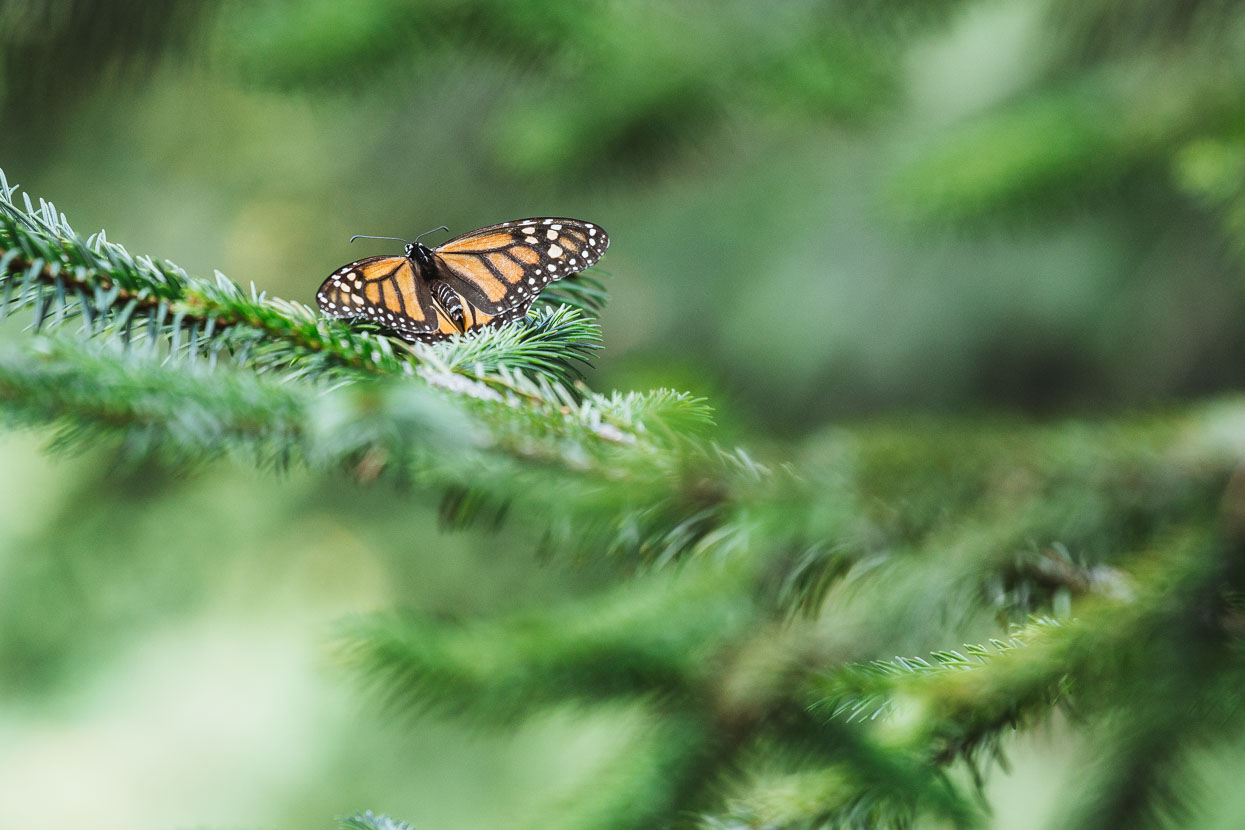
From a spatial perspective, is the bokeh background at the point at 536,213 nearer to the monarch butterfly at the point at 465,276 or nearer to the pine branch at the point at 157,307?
the monarch butterfly at the point at 465,276

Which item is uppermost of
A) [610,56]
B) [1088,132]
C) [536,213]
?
[536,213]

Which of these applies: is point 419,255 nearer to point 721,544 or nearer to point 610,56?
point 610,56

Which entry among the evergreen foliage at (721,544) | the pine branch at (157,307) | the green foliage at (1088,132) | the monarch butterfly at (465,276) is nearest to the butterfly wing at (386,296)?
the monarch butterfly at (465,276)

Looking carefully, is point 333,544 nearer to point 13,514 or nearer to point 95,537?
point 95,537

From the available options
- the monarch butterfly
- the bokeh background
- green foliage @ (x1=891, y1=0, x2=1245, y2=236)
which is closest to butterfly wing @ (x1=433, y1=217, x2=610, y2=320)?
the monarch butterfly

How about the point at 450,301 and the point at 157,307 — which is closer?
the point at 157,307

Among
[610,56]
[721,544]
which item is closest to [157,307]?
[721,544]

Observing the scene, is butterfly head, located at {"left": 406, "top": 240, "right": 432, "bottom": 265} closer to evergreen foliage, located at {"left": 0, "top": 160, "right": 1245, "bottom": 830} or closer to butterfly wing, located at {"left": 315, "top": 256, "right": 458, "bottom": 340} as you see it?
butterfly wing, located at {"left": 315, "top": 256, "right": 458, "bottom": 340}
